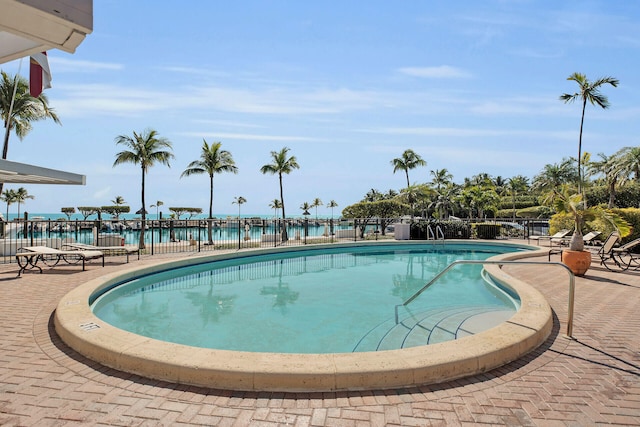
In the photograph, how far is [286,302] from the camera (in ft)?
23.8

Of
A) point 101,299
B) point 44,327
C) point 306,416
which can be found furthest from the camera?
point 101,299

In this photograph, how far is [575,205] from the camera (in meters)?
8.23

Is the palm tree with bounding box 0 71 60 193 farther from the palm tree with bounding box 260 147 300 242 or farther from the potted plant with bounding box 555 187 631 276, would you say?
the potted plant with bounding box 555 187 631 276

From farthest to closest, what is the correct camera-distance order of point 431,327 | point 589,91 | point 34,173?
point 589,91 → point 34,173 → point 431,327

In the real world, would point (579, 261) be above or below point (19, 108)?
below

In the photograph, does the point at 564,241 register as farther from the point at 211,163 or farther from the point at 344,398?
the point at 211,163

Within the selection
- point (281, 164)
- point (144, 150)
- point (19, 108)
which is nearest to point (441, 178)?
point (281, 164)

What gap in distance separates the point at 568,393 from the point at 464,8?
7851 mm

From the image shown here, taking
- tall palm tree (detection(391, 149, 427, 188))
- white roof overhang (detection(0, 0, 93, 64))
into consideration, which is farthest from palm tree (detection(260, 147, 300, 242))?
white roof overhang (detection(0, 0, 93, 64))

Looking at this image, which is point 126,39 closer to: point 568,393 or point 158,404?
point 158,404

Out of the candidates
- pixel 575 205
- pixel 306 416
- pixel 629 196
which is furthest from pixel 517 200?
pixel 306 416

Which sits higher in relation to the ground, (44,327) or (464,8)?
(464,8)

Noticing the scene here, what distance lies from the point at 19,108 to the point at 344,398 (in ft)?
68.6

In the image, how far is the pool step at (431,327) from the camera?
4.87 metres
